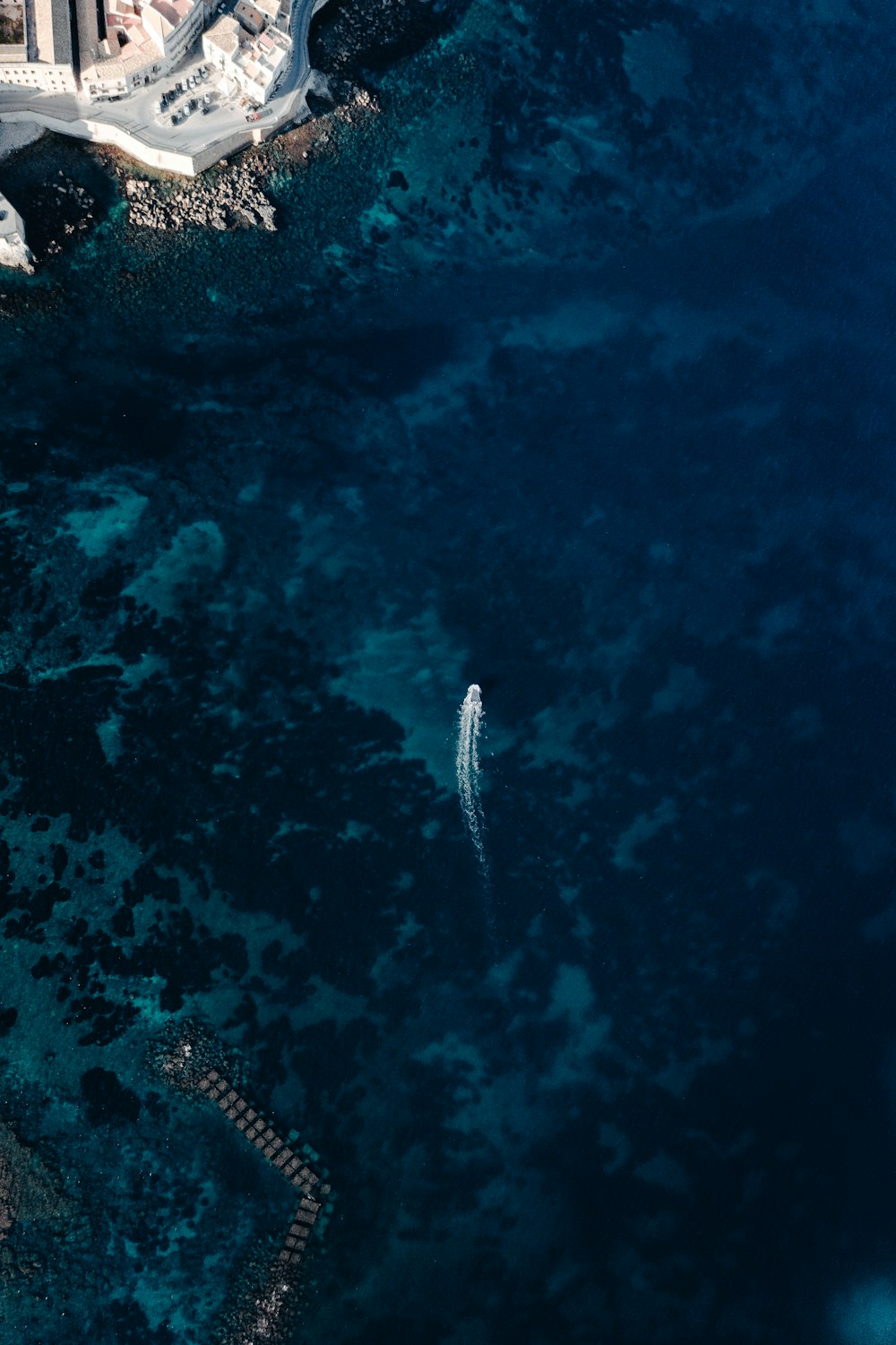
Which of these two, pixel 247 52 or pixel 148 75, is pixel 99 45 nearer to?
pixel 148 75

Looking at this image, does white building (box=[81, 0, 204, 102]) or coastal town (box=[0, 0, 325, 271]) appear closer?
coastal town (box=[0, 0, 325, 271])

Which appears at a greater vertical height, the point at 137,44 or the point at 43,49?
the point at 137,44

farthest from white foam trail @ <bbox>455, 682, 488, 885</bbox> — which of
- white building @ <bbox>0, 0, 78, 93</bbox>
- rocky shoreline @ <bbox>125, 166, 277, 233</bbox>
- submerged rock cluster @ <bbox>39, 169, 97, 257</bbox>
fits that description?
white building @ <bbox>0, 0, 78, 93</bbox>

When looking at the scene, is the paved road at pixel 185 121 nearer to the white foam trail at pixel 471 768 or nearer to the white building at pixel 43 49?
the white building at pixel 43 49

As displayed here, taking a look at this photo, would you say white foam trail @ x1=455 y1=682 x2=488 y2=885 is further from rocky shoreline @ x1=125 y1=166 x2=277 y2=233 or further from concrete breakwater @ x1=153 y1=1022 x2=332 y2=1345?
rocky shoreline @ x1=125 y1=166 x2=277 y2=233

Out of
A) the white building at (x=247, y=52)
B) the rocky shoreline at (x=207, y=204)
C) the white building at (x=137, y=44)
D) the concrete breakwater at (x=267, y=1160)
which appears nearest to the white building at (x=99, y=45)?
the white building at (x=137, y=44)

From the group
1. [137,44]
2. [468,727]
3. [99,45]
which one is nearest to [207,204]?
[137,44]

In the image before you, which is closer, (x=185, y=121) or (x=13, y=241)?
(x=13, y=241)
